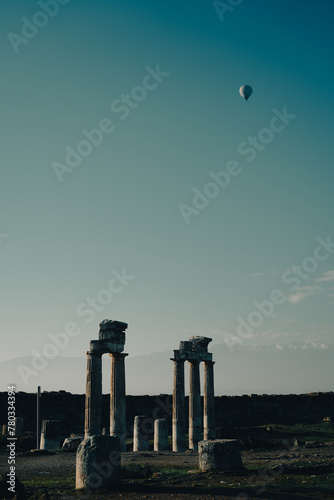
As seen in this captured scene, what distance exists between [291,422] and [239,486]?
2890cm

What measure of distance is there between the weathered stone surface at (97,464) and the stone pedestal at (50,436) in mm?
12868

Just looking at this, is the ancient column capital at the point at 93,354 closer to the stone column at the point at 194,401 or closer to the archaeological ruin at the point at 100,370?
the archaeological ruin at the point at 100,370

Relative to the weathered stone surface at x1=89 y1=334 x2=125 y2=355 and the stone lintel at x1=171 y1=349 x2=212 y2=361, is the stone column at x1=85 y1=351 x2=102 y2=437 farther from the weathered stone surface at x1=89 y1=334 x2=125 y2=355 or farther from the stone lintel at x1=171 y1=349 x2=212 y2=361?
the stone lintel at x1=171 y1=349 x2=212 y2=361

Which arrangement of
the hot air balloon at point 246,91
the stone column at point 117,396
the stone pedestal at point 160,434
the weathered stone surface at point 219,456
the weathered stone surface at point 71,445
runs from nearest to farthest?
the weathered stone surface at point 219,456, the stone column at point 117,396, the weathered stone surface at point 71,445, the stone pedestal at point 160,434, the hot air balloon at point 246,91

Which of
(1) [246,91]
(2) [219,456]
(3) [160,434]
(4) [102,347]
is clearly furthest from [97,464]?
(1) [246,91]

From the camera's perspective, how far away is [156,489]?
40.0ft

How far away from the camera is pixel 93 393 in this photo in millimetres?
21156

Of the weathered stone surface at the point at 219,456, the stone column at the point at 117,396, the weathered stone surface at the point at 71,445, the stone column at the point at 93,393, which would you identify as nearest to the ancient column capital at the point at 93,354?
the stone column at the point at 93,393

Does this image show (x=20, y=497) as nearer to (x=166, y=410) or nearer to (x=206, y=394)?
(x=206, y=394)

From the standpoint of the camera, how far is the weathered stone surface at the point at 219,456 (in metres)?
14.3

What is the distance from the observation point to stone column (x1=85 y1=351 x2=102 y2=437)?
20984 millimetres

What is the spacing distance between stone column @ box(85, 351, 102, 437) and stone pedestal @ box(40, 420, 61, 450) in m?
5.05

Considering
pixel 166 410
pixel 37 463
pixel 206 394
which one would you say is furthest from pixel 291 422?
pixel 37 463

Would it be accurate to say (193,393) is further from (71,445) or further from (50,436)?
(50,436)
